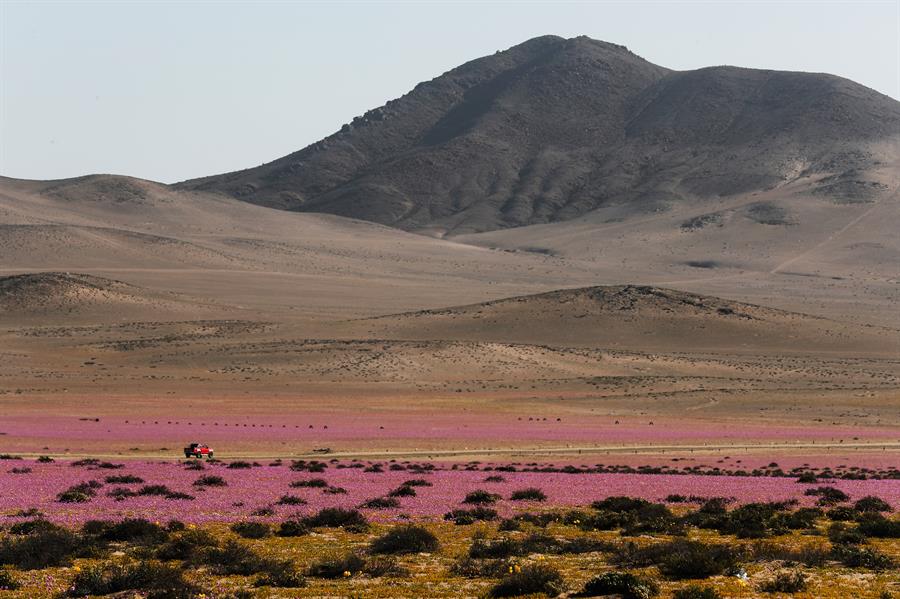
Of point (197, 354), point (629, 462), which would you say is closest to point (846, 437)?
point (629, 462)

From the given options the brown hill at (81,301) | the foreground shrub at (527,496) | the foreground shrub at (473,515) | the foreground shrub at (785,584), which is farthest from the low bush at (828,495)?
the brown hill at (81,301)

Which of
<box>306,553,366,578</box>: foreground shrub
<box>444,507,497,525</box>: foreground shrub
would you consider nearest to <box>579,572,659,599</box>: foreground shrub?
<box>306,553,366,578</box>: foreground shrub

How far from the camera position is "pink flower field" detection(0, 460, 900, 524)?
67.7 ft

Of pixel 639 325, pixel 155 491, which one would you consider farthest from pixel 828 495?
pixel 639 325

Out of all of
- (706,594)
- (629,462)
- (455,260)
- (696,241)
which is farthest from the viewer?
(696,241)

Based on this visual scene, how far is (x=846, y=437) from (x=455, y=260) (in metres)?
130

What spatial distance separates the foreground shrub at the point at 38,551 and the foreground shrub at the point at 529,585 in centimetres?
587

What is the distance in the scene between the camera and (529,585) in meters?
13.2

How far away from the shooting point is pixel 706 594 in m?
12.5

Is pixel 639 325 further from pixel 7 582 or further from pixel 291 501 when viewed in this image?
pixel 7 582

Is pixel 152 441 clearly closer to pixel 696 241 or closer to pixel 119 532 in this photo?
pixel 119 532

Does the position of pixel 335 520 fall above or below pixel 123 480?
above

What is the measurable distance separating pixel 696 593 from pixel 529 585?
6.13 ft

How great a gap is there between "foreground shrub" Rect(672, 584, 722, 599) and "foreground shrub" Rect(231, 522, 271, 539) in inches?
279
